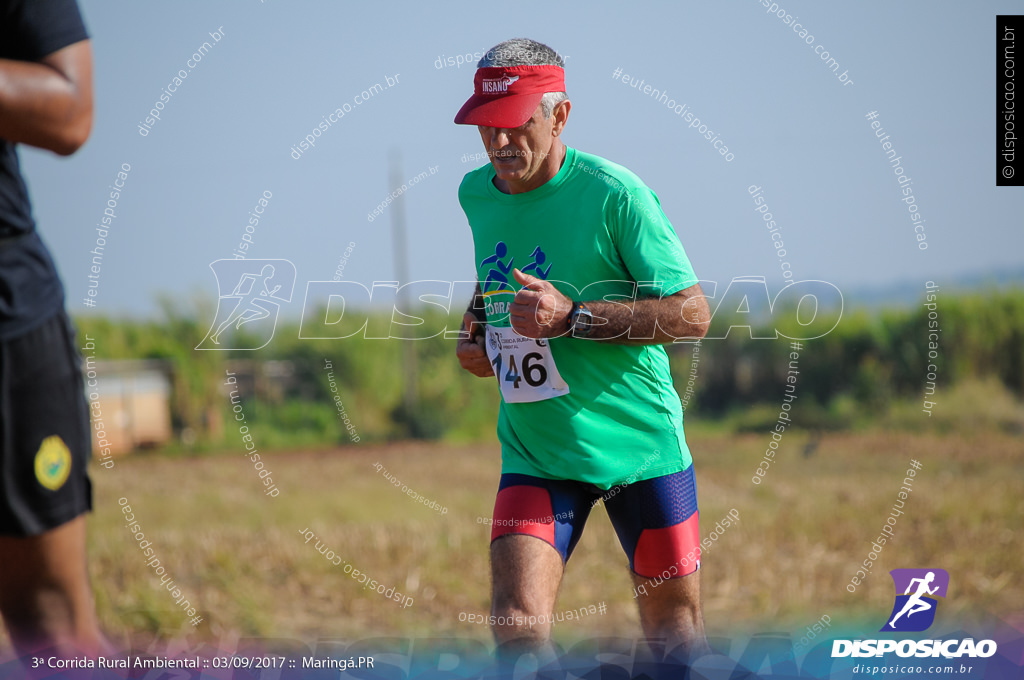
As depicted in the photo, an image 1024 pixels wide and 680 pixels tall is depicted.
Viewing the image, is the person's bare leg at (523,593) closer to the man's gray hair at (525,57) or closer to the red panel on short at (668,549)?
the red panel on short at (668,549)

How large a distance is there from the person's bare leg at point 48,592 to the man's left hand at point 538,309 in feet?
4.19

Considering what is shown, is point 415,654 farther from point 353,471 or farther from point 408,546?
point 353,471

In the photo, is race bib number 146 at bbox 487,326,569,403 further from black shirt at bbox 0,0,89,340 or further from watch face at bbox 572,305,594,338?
black shirt at bbox 0,0,89,340

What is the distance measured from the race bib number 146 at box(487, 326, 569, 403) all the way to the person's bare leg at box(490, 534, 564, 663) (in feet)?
1.51

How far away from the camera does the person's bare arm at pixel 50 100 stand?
1.75 m

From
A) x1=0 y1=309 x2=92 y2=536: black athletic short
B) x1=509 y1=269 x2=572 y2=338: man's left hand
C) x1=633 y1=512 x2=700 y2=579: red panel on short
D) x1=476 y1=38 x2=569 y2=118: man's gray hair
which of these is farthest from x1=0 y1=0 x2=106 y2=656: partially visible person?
x1=633 y1=512 x2=700 y2=579: red panel on short

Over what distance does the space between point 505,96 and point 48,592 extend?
1.83 meters

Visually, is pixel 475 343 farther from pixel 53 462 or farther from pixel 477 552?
pixel 477 552

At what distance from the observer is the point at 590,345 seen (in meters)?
2.94

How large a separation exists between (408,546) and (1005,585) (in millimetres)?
4184

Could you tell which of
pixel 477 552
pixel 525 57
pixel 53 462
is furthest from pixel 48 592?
pixel 477 552

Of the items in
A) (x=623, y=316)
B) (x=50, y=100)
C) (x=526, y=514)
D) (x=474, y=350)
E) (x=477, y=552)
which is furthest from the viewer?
(x=477, y=552)

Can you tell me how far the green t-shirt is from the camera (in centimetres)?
285

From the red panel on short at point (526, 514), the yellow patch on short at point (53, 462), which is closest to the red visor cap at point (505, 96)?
the red panel on short at point (526, 514)
